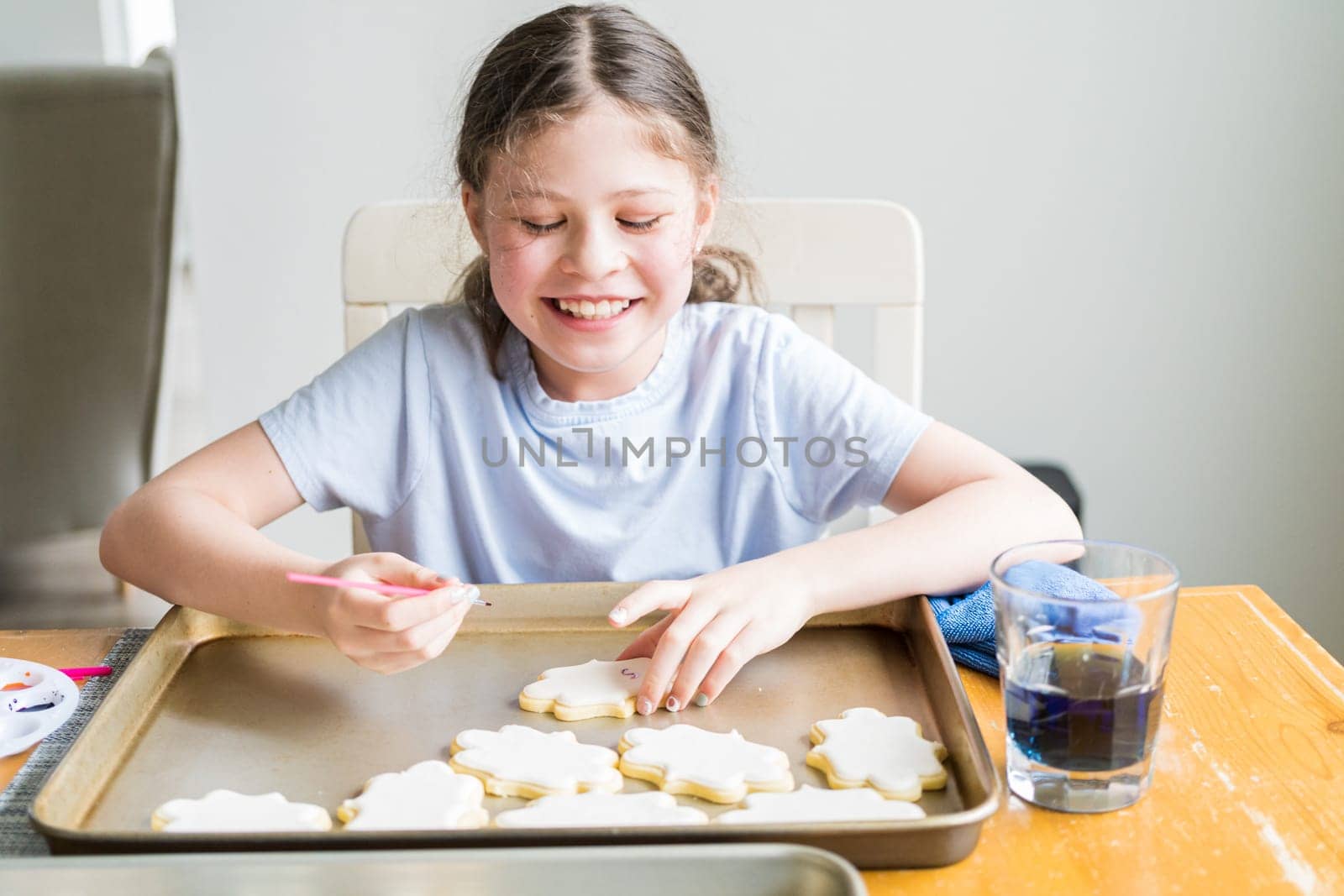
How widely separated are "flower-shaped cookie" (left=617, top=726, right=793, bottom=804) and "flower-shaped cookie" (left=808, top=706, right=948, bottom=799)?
0.09 feet

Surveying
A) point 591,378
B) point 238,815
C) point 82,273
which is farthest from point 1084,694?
point 82,273

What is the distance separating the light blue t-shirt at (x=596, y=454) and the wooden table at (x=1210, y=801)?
1.17 ft

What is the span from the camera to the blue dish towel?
26.6 inches

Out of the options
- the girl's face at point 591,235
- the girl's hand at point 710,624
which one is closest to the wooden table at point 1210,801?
the girl's hand at point 710,624

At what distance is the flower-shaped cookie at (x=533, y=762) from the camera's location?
71 cm

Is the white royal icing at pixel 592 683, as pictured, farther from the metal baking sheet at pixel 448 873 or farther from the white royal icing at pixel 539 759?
the metal baking sheet at pixel 448 873

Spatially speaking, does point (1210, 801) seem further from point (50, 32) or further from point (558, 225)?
point (50, 32)

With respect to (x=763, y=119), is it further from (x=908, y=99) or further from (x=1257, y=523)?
(x=1257, y=523)

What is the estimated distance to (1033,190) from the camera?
1.89 m

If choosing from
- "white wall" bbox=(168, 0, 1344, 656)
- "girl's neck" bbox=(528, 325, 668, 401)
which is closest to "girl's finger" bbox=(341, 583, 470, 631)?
"girl's neck" bbox=(528, 325, 668, 401)

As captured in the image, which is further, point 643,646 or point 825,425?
point 825,425

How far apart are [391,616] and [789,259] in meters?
0.65

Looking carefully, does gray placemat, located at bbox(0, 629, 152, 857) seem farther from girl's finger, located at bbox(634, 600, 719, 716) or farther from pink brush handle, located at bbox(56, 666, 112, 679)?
girl's finger, located at bbox(634, 600, 719, 716)

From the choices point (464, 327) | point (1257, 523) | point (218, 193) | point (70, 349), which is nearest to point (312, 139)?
point (218, 193)
